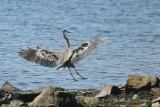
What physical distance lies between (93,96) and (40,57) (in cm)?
129

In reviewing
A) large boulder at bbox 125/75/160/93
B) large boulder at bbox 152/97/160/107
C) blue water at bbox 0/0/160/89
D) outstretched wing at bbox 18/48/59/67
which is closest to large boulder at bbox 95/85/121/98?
large boulder at bbox 125/75/160/93

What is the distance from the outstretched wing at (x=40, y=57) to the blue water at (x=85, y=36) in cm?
193

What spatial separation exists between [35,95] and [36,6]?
76.9 feet

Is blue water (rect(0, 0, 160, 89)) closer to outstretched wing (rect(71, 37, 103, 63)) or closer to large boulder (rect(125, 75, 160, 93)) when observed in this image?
outstretched wing (rect(71, 37, 103, 63))

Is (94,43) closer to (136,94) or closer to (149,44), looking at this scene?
(136,94)

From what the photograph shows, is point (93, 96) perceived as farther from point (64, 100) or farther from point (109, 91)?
point (64, 100)

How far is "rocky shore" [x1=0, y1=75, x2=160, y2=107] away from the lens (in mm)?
11008

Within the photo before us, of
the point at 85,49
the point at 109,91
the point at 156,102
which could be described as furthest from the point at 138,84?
the point at 156,102

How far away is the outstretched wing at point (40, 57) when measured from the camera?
43.7 ft

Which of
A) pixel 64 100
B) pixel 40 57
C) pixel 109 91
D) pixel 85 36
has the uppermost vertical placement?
pixel 85 36

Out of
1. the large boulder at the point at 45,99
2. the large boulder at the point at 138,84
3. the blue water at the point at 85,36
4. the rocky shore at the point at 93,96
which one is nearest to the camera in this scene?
the large boulder at the point at 45,99

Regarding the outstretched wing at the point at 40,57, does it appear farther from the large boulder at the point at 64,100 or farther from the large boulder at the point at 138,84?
the large boulder at the point at 64,100

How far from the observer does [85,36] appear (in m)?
23.9

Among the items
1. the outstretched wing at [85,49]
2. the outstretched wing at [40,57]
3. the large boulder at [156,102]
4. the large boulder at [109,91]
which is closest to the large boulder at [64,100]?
the large boulder at [156,102]
